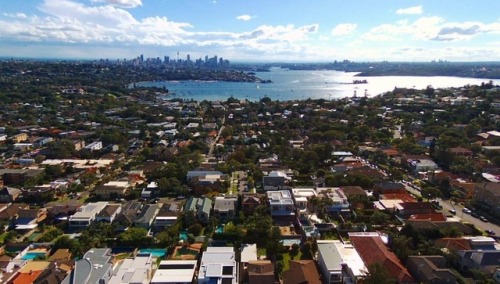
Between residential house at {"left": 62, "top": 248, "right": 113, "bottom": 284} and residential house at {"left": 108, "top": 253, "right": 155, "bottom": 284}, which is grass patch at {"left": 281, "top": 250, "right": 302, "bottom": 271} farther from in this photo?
residential house at {"left": 62, "top": 248, "right": 113, "bottom": 284}

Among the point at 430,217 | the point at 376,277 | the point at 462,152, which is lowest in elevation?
the point at 430,217

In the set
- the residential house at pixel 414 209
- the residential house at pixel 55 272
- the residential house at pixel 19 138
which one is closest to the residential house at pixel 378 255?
the residential house at pixel 414 209

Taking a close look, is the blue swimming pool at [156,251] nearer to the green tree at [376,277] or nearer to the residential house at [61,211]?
the residential house at [61,211]

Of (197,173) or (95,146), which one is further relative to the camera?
(95,146)

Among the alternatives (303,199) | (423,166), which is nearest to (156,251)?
(303,199)

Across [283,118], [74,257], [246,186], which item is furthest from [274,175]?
[283,118]

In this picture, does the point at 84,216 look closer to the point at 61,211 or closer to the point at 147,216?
the point at 61,211
